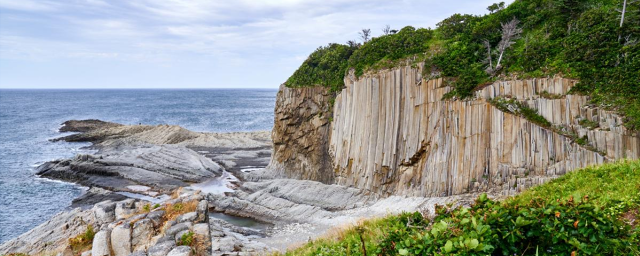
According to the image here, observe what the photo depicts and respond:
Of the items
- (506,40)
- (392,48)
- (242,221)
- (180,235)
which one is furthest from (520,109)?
(242,221)

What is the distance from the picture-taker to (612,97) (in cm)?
1870

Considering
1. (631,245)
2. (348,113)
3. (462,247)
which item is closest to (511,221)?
(462,247)

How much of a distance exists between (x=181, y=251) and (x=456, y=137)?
1708 centimetres

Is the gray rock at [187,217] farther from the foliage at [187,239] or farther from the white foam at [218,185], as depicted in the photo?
the white foam at [218,185]

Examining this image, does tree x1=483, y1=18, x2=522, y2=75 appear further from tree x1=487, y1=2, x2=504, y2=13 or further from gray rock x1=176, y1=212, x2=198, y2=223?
gray rock x1=176, y1=212, x2=198, y2=223

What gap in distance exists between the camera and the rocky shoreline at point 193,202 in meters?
14.1

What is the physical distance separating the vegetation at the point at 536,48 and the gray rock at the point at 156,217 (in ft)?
57.2

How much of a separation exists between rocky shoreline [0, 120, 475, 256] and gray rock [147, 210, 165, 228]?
0.04 m

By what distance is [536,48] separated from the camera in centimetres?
2297

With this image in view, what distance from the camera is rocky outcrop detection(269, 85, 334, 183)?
37.9 m

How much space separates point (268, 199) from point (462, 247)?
90.4ft

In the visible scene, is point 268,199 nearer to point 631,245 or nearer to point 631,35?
point 631,35

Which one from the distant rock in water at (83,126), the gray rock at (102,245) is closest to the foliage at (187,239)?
the gray rock at (102,245)

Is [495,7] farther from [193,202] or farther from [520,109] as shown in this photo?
[193,202]
